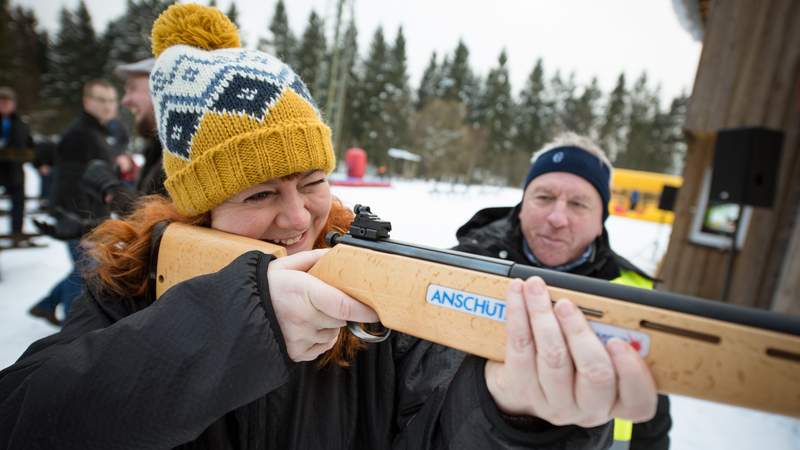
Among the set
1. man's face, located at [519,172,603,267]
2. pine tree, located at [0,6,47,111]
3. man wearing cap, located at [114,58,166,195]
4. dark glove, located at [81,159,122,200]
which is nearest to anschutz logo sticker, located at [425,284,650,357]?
man's face, located at [519,172,603,267]

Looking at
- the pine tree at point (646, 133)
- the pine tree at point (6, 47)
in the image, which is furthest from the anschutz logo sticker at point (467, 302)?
the pine tree at point (6, 47)

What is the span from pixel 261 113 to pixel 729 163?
4.91 metres

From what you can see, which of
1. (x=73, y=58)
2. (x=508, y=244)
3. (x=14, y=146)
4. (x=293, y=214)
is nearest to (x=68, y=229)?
(x=293, y=214)

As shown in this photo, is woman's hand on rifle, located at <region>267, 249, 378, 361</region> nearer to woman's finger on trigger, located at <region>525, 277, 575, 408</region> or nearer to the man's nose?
woman's finger on trigger, located at <region>525, 277, 575, 408</region>

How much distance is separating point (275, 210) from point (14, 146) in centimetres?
670

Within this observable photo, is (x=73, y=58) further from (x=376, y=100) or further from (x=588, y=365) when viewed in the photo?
(x=588, y=365)

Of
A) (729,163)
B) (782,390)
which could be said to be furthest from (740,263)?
(782,390)

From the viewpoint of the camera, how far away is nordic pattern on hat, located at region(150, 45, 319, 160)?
1.10m

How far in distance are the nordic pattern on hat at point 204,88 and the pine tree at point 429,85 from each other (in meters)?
2.71

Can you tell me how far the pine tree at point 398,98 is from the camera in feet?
Result: 9.62

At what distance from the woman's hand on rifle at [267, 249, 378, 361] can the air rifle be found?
0.08 m

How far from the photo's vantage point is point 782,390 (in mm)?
653

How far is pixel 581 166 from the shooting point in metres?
2.01

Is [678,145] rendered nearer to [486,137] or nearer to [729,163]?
[729,163]
